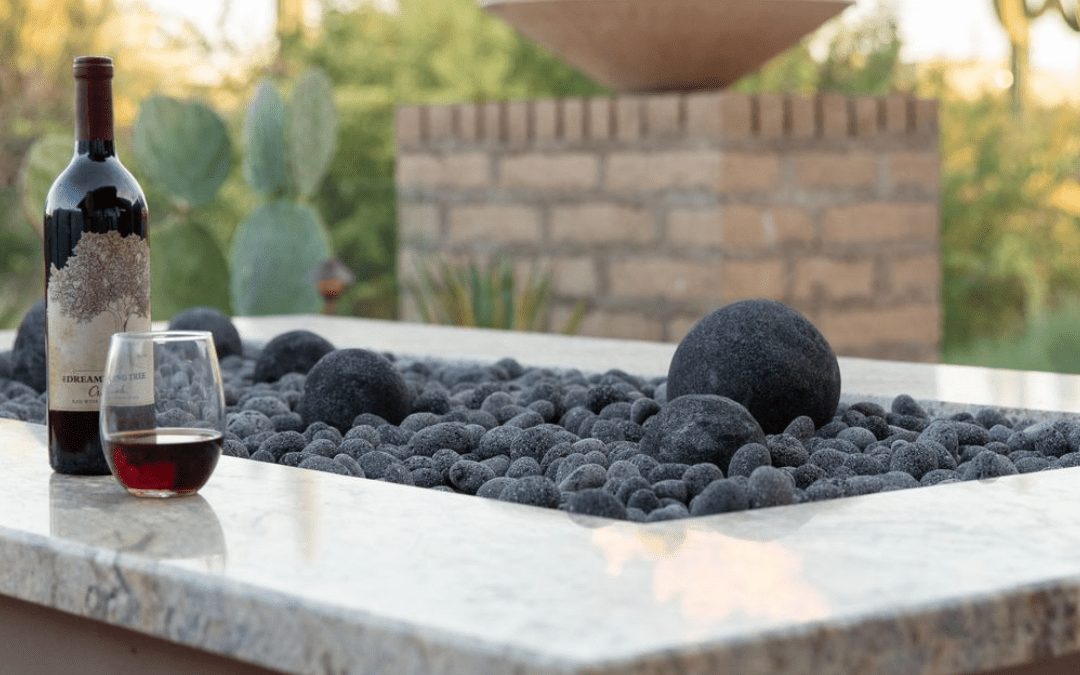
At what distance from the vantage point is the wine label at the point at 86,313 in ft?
5.72

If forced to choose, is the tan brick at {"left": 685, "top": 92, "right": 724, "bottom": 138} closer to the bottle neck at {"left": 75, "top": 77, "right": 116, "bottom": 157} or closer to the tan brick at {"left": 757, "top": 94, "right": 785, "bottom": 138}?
the tan brick at {"left": 757, "top": 94, "right": 785, "bottom": 138}

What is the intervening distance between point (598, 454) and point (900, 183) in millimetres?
3801

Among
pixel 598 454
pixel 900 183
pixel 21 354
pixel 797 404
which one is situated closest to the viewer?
pixel 598 454

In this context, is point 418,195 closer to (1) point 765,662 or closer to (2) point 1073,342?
(2) point 1073,342

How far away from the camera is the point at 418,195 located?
19.3 ft

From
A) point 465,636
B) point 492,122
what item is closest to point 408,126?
point 492,122

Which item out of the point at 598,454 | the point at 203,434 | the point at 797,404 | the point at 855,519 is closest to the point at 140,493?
the point at 203,434

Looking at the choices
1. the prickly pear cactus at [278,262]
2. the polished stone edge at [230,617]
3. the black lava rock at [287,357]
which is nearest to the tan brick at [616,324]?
the prickly pear cactus at [278,262]

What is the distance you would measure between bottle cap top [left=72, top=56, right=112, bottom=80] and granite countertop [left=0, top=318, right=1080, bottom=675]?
451 mm

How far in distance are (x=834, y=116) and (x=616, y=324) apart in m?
1.01

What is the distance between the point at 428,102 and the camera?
927 centimetres

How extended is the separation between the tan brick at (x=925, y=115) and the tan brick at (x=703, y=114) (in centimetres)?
92

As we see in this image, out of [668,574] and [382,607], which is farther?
[668,574]

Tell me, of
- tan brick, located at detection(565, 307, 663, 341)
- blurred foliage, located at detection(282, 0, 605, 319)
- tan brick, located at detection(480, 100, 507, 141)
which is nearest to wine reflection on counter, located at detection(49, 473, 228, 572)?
tan brick, located at detection(565, 307, 663, 341)
